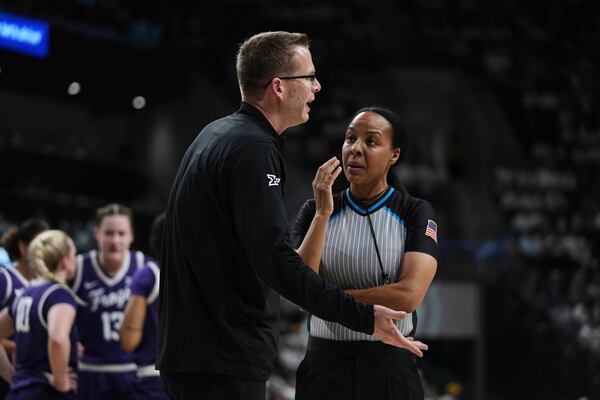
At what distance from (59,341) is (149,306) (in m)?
0.71

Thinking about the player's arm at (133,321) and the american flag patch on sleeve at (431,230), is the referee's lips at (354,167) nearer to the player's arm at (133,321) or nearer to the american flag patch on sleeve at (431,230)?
the american flag patch on sleeve at (431,230)

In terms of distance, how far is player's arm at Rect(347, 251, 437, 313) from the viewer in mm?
3781

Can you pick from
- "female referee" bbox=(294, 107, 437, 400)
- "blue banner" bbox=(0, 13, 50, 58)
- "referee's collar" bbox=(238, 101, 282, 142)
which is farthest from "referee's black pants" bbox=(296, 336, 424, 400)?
"blue banner" bbox=(0, 13, 50, 58)

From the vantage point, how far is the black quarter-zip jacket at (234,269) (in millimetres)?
3186

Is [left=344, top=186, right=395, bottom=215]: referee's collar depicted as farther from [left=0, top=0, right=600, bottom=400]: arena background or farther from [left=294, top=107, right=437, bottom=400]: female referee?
[left=0, top=0, right=600, bottom=400]: arena background

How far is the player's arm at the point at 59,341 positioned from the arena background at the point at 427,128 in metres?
7.47

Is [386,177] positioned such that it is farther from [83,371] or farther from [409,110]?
[409,110]

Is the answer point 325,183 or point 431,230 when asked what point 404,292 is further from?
point 325,183

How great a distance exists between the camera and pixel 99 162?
63.3ft

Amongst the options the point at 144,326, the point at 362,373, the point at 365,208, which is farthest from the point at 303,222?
the point at 144,326

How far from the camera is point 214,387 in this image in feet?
10.8

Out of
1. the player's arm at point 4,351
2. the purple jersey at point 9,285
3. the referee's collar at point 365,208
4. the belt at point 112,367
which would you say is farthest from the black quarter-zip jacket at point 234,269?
the purple jersey at point 9,285

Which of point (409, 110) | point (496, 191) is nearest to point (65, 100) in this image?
point (409, 110)

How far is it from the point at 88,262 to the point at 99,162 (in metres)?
13.2
